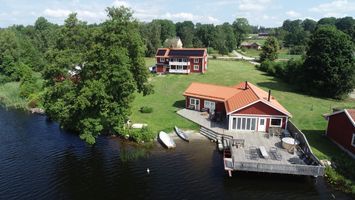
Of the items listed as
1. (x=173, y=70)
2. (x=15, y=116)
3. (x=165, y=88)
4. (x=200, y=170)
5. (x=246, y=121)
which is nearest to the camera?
(x=200, y=170)

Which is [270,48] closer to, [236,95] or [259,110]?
[236,95]

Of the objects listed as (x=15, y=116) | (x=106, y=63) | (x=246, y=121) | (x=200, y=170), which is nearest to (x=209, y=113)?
(x=246, y=121)

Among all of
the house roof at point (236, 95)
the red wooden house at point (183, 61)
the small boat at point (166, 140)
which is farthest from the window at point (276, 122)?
the red wooden house at point (183, 61)

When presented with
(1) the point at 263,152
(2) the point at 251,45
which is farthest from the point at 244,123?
(2) the point at 251,45

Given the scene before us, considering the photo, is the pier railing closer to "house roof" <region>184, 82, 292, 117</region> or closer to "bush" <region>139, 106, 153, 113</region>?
"house roof" <region>184, 82, 292, 117</region>

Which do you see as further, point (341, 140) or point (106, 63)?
point (341, 140)

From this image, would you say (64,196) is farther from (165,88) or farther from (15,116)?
(165,88)

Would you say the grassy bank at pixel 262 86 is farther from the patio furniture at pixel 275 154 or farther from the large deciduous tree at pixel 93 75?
the large deciduous tree at pixel 93 75
